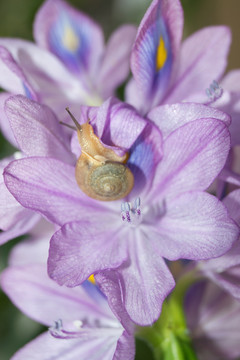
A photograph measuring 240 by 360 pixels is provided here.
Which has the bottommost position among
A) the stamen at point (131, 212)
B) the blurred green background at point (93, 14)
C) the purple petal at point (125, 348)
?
the blurred green background at point (93, 14)

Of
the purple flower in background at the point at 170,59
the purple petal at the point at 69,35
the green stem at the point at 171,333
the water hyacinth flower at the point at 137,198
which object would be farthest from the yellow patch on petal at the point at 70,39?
the green stem at the point at 171,333

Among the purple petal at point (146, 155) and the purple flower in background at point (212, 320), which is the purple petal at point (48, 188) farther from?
the purple flower in background at point (212, 320)

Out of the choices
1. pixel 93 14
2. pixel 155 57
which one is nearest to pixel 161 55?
pixel 155 57

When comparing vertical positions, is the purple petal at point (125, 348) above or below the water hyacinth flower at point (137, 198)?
below

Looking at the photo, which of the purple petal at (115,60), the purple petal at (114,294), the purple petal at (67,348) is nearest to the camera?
the purple petal at (114,294)

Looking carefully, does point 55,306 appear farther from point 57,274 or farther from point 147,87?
point 147,87

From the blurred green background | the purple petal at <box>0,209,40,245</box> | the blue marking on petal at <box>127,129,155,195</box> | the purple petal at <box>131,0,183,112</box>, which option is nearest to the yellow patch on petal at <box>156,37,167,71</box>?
the purple petal at <box>131,0,183,112</box>
